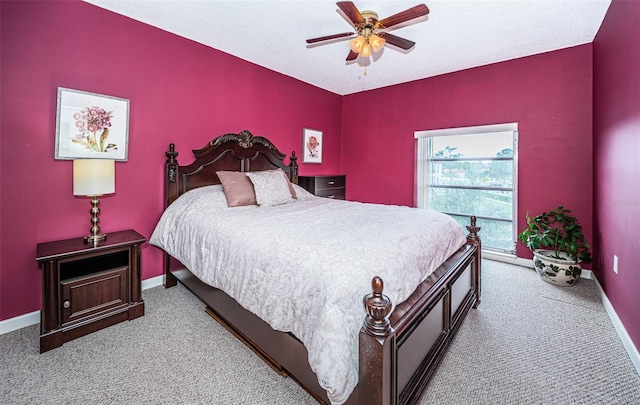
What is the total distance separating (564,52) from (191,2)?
4087 millimetres

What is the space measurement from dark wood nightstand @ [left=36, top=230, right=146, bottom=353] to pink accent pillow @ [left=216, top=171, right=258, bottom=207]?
86cm

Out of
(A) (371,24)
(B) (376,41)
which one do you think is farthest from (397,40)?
(A) (371,24)

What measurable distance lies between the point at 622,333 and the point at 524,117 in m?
2.60

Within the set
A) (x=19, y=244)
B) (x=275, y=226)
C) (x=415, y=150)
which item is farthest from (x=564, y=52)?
(x=19, y=244)

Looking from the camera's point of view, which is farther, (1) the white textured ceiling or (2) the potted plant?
(2) the potted plant

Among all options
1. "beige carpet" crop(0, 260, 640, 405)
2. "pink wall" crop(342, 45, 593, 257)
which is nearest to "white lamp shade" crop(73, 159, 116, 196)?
"beige carpet" crop(0, 260, 640, 405)

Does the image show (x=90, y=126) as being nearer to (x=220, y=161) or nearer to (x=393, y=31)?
(x=220, y=161)

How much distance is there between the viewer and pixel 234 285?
73.5 inches

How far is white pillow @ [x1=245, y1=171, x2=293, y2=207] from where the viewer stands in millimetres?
2990

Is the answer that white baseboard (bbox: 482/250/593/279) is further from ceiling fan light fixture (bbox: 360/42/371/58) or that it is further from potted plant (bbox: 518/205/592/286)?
ceiling fan light fixture (bbox: 360/42/371/58)

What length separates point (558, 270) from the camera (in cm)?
298

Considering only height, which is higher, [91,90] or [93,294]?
[91,90]

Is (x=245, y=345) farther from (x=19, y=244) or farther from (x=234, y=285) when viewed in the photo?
(x=19, y=244)

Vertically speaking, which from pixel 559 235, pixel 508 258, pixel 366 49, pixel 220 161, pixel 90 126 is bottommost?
pixel 508 258
